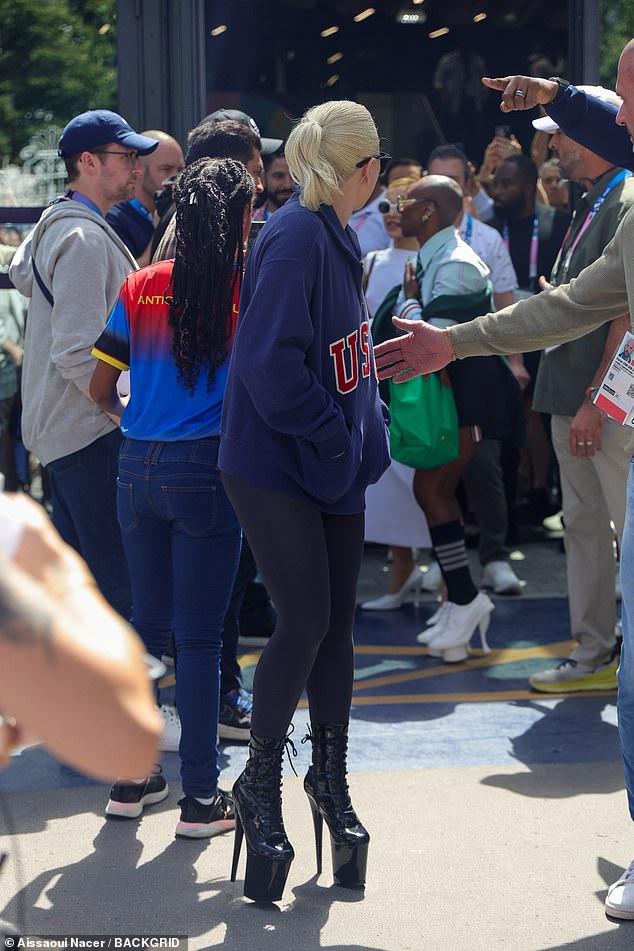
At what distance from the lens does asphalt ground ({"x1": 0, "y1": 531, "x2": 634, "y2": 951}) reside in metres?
3.23

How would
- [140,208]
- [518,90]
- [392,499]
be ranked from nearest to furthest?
1. [518,90]
2. [140,208]
3. [392,499]

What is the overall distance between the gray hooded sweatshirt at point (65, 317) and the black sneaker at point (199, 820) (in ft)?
4.06

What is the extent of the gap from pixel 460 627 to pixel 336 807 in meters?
2.20

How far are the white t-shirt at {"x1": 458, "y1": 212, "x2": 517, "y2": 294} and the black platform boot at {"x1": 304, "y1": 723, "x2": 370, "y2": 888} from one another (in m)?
3.75

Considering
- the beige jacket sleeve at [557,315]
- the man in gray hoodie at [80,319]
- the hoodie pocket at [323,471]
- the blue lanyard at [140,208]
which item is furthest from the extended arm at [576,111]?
the blue lanyard at [140,208]

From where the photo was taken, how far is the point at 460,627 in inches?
219

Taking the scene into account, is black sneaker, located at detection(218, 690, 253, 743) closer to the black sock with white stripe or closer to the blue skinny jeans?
the blue skinny jeans

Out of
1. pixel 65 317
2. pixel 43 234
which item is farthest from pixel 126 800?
pixel 43 234

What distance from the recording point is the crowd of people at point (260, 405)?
3.29m

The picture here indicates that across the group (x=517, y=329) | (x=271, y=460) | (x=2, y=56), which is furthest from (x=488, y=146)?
(x=2, y=56)

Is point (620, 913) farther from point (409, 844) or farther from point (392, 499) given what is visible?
point (392, 499)

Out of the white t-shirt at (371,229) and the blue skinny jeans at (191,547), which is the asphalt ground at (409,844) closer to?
the blue skinny jeans at (191,547)

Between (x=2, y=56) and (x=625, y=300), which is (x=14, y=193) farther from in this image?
(x=2, y=56)

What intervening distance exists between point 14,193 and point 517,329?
3.45 m
